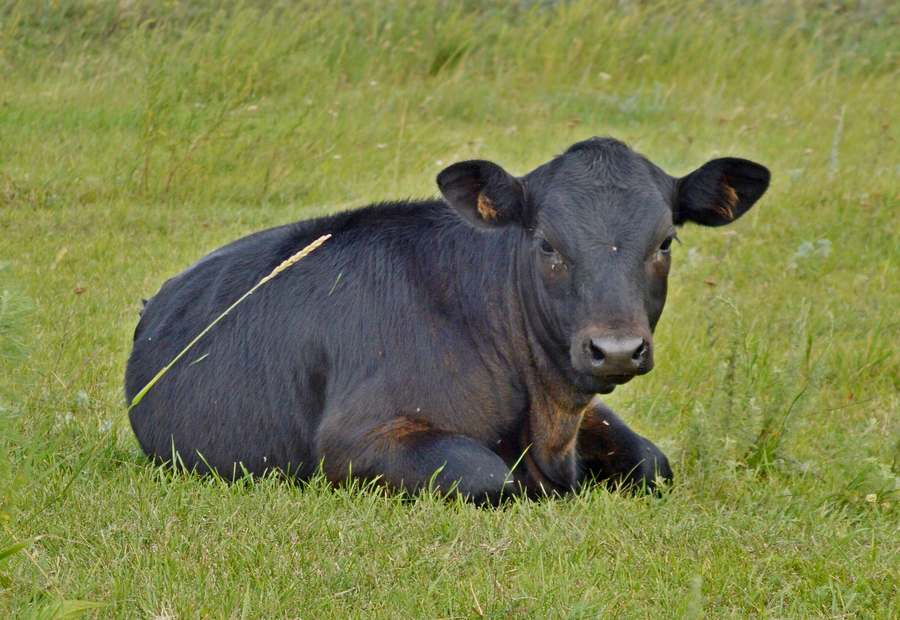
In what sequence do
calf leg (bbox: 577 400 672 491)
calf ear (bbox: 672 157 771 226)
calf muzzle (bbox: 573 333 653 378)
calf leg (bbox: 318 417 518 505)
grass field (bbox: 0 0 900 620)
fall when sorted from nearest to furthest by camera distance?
grass field (bbox: 0 0 900 620), calf muzzle (bbox: 573 333 653 378), calf leg (bbox: 318 417 518 505), calf ear (bbox: 672 157 771 226), calf leg (bbox: 577 400 672 491)

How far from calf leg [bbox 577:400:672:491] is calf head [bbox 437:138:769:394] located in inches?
22.9

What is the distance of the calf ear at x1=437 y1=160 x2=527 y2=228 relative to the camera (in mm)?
4496

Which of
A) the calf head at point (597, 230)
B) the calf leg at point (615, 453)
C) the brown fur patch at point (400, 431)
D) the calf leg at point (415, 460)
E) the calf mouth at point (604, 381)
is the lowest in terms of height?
the calf leg at point (615, 453)

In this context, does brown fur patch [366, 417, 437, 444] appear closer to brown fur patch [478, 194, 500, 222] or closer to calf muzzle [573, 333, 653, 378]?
calf muzzle [573, 333, 653, 378]

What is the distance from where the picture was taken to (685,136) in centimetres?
1125

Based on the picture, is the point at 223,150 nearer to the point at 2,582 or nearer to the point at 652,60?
the point at 652,60

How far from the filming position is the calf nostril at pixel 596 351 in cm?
387

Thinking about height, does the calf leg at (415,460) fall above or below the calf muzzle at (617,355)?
below

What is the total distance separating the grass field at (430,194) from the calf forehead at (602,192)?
931 millimetres

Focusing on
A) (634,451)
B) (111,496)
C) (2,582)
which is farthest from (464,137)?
(2,582)

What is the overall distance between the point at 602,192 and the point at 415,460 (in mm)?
1329

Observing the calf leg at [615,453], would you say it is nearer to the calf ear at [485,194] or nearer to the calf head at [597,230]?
the calf head at [597,230]

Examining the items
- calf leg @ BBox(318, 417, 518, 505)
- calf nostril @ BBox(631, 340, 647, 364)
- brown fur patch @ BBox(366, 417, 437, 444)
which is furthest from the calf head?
brown fur patch @ BBox(366, 417, 437, 444)

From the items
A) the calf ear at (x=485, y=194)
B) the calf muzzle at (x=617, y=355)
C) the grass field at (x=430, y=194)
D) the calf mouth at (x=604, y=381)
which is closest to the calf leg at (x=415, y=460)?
the grass field at (x=430, y=194)
